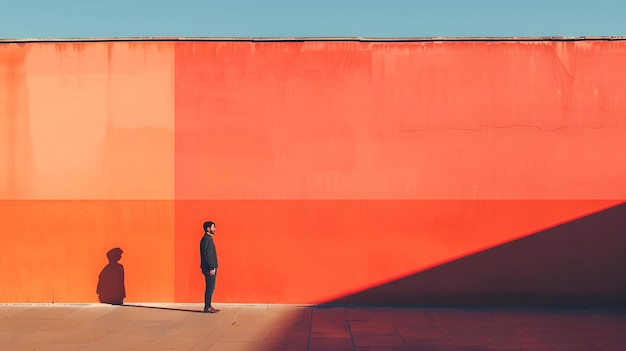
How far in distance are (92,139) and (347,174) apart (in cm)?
461

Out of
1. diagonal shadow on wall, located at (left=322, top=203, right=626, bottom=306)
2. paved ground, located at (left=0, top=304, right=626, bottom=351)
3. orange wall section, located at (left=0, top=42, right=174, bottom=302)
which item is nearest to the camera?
paved ground, located at (left=0, top=304, right=626, bottom=351)

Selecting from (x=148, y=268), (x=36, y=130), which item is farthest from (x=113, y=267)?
(x=36, y=130)

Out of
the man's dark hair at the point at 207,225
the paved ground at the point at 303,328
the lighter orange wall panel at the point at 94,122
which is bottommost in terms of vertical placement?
the paved ground at the point at 303,328

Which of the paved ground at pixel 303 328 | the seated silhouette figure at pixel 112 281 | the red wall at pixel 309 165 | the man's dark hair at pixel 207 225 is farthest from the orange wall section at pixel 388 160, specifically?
the seated silhouette figure at pixel 112 281

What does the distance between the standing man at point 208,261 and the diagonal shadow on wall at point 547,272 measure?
277 centimetres

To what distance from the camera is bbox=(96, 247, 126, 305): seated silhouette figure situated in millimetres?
→ 9672

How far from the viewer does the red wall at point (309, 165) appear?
9.52 meters

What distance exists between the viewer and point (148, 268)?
965 cm

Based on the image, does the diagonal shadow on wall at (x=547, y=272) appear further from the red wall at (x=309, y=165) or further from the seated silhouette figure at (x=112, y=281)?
the seated silhouette figure at (x=112, y=281)

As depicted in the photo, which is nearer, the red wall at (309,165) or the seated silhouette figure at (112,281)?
the red wall at (309,165)

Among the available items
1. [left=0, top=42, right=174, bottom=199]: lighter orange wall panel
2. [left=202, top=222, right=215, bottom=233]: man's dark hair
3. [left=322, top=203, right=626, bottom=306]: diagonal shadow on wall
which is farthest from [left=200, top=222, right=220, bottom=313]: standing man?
[left=322, top=203, right=626, bottom=306]: diagonal shadow on wall

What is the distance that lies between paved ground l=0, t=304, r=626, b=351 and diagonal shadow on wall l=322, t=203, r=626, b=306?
24 cm

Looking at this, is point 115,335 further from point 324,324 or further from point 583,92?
point 583,92

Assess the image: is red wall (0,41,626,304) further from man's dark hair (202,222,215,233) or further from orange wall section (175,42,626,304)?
man's dark hair (202,222,215,233)
